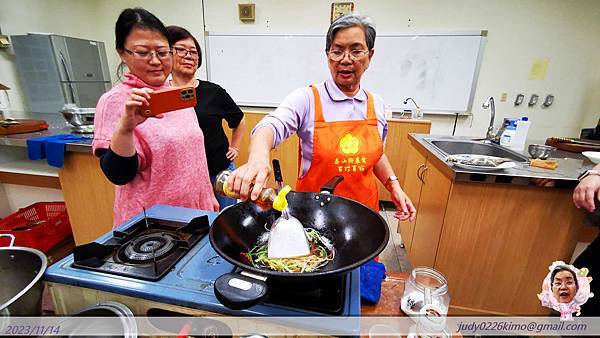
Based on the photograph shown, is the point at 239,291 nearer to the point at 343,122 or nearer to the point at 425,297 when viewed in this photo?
the point at 425,297

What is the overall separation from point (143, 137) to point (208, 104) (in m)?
0.82

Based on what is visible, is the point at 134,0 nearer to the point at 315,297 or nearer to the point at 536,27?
the point at 315,297

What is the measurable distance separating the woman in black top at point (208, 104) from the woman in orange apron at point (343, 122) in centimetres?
74

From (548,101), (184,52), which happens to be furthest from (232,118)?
(548,101)

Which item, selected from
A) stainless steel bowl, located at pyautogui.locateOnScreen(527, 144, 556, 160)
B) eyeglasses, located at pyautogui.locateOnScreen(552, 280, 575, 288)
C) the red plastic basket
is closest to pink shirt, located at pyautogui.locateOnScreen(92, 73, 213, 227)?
eyeglasses, located at pyautogui.locateOnScreen(552, 280, 575, 288)

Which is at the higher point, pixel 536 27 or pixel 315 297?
pixel 536 27

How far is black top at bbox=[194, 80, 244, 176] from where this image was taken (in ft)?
5.56

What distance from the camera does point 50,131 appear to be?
6.88 ft

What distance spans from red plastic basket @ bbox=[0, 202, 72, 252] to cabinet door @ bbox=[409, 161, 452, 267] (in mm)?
2686

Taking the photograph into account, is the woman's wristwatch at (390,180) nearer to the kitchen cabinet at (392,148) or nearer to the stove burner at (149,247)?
the stove burner at (149,247)

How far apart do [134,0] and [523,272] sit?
531cm

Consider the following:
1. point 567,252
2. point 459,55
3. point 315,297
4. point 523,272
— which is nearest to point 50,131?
point 315,297

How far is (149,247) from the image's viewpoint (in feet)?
2.36

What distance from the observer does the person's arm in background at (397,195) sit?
1161mm
